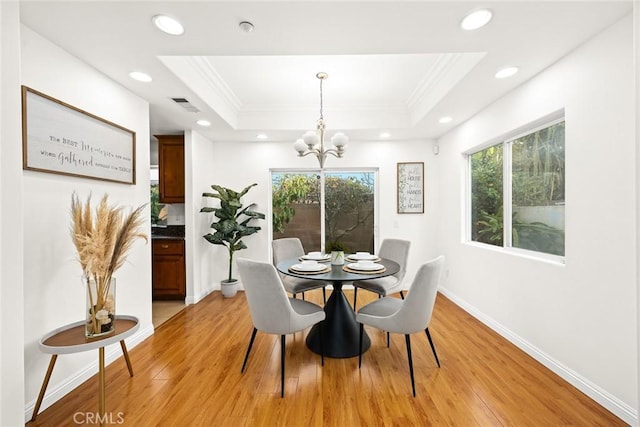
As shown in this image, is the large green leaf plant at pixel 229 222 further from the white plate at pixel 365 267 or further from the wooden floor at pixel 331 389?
the white plate at pixel 365 267

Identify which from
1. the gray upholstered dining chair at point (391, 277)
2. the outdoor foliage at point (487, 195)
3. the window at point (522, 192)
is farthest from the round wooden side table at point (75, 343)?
the outdoor foliage at point (487, 195)

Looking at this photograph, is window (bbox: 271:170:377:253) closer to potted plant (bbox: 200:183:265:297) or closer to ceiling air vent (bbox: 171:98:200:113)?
potted plant (bbox: 200:183:265:297)

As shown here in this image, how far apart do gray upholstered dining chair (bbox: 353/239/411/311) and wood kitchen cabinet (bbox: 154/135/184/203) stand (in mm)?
2873

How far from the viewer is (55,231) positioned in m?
1.89

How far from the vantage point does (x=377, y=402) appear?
1844mm

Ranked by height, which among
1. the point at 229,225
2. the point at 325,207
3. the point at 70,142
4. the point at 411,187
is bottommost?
the point at 229,225

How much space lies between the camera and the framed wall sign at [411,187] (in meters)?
4.42

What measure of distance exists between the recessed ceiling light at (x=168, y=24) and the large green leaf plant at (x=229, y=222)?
2389 mm

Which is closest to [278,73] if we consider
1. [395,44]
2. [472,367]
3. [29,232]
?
[395,44]

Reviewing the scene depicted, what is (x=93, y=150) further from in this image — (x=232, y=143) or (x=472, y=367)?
(x=472, y=367)

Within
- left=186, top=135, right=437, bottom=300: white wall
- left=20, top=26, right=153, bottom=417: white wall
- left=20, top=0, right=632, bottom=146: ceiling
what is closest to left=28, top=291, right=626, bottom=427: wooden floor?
left=20, top=26, right=153, bottom=417: white wall

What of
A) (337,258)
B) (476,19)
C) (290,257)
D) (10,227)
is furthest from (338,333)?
(476,19)

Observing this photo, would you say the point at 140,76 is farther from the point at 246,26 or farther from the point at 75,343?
the point at 75,343

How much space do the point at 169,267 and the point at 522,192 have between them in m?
4.36
